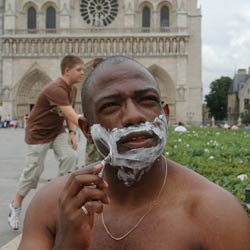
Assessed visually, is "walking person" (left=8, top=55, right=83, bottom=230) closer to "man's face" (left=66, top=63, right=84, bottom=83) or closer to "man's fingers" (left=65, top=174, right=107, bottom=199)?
"man's face" (left=66, top=63, right=84, bottom=83)

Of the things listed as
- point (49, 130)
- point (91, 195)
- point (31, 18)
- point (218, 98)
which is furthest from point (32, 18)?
point (91, 195)

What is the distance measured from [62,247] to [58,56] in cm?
3259

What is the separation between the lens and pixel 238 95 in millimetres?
47781

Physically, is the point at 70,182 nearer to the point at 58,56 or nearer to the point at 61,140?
the point at 61,140

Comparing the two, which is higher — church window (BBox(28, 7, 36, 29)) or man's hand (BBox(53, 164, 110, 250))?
church window (BBox(28, 7, 36, 29))

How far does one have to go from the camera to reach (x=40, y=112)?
168 inches

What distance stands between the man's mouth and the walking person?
294cm

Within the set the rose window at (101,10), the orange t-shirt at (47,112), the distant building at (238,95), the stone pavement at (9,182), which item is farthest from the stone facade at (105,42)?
the orange t-shirt at (47,112)

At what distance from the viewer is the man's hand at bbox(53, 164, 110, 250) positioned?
3.37 ft

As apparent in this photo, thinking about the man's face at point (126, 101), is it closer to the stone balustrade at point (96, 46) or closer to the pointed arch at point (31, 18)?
the stone balustrade at point (96, 46)

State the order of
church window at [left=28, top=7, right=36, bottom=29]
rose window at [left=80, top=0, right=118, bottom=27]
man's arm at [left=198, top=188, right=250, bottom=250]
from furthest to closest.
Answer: church window at [left=28, top=7, right=36, bottom=29], rose window at [left=80, top=0, right=118, bottom=27], man's arm at [left=198, top=188, right=250, bottom=250]

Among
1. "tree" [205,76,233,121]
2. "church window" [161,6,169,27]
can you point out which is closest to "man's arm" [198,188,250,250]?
"church window" [161,6,169,27]

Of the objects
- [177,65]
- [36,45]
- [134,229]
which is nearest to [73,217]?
[134,229]

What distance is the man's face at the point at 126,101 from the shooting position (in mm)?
1272
